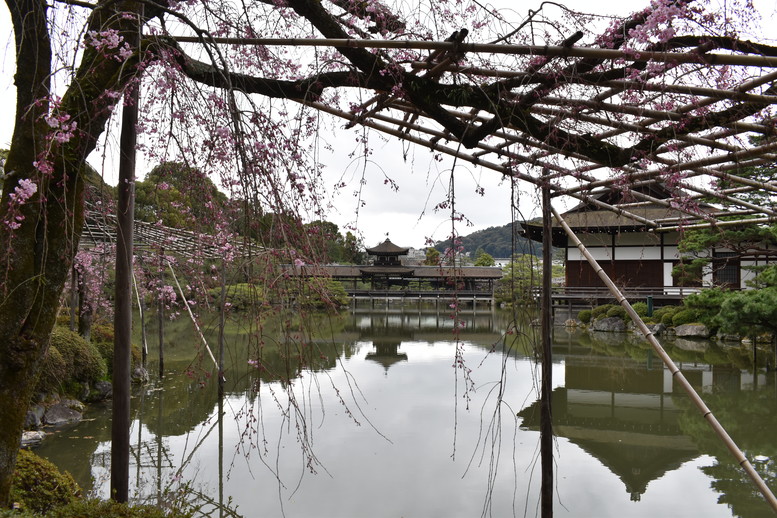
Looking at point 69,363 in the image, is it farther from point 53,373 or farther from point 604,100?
point 604,100

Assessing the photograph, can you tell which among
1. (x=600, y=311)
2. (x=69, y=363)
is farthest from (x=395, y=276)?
(x=69, y=363)

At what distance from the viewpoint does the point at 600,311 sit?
16797mm

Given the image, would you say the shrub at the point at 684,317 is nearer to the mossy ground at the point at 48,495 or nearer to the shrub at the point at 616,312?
the shrub at the point at 616,312

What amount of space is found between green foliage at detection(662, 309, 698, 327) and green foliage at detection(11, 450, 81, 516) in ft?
48.9

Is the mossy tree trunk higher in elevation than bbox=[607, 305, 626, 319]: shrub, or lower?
higher

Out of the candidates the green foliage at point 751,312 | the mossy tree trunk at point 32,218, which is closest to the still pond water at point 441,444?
the mossy tree trunk at point 32,218

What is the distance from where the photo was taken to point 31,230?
1941 mm

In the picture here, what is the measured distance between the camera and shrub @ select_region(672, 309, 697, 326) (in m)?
14.3

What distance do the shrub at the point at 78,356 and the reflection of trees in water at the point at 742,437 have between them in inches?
274

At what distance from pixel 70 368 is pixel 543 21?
6899 mm

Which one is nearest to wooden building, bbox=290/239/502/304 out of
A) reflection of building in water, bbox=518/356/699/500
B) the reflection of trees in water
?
reflection of building in water, bbox=518/356/699/500

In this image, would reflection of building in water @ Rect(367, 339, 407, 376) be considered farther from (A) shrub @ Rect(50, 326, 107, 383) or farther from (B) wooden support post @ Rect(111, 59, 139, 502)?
(B) wooden support post @ Rect(111, 59, 139, 502)

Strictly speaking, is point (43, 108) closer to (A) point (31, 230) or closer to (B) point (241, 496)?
(A) point (31, 230)

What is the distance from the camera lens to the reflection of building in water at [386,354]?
11000 millimetres
